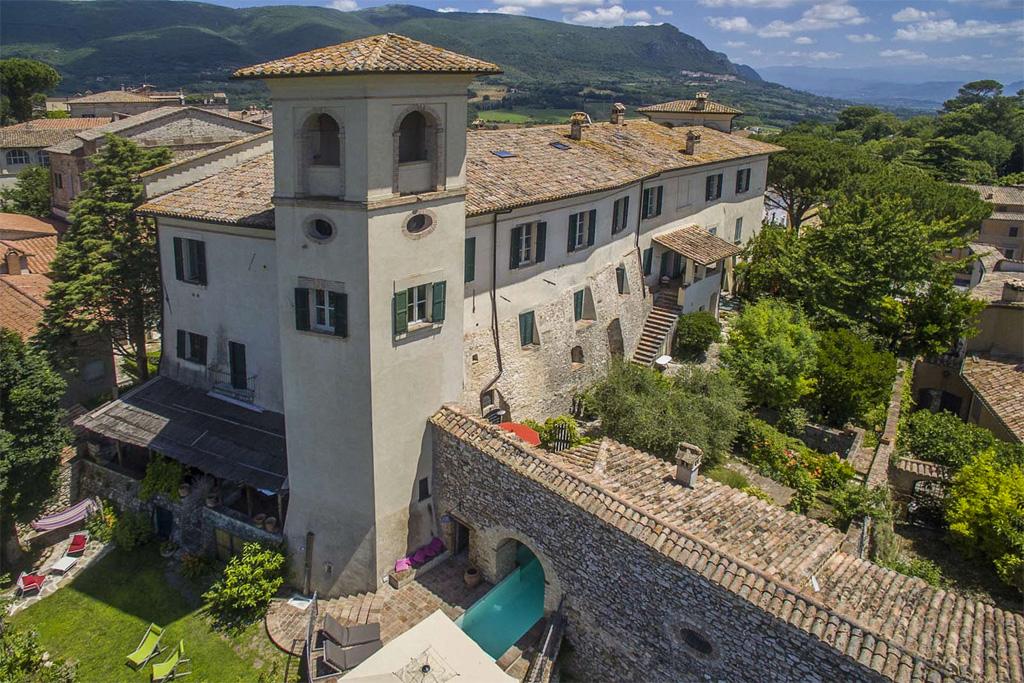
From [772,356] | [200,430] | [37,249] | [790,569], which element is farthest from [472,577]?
[37,249]

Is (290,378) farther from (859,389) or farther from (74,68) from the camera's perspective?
(74,68)

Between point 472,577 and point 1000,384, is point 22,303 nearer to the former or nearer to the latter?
point 472,577

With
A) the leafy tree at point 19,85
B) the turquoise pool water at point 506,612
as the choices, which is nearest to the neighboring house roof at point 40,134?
the leafy tree at point 19,85

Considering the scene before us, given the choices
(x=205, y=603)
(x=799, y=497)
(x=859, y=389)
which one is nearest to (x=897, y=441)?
(x=859, y=389)

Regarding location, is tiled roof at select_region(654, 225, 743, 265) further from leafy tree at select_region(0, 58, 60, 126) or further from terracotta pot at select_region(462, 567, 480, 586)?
leafy tree at select_region(0, 58, 60, 126)

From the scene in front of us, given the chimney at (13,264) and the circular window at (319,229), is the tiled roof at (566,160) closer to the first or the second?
the circular window at (319,229)
